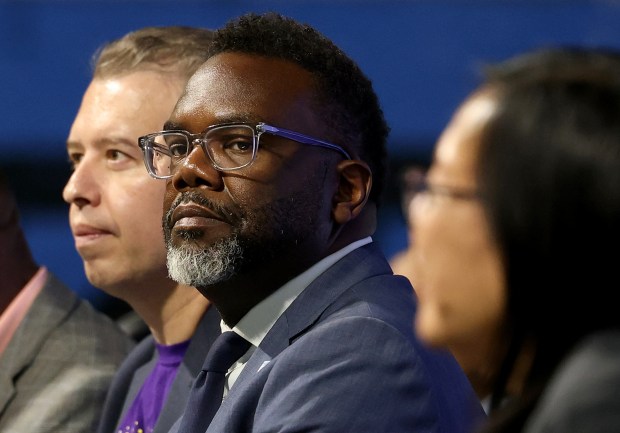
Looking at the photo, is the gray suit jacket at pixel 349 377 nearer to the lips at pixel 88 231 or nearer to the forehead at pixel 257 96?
the forehead at pixel 257 96

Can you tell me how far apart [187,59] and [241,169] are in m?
0.71

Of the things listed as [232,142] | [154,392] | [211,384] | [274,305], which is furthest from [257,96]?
[154,392]

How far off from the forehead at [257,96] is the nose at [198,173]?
60mm

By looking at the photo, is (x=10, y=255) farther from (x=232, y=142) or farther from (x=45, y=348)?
(x=232, y=142)

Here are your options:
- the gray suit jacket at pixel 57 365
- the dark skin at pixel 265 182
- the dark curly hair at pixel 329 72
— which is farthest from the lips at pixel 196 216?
the gray suit jacket at pixel 57 365

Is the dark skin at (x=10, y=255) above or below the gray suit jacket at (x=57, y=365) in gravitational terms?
above

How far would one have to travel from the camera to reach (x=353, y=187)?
2.04 meters

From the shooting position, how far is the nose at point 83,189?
2506 millimetres

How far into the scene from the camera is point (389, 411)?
66.1 inches

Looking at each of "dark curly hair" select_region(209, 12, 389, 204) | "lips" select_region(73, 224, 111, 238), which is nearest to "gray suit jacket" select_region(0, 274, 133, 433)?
"lips" select_region(73, 224, 111, 238)

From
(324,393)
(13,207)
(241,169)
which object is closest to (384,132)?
(241,169)

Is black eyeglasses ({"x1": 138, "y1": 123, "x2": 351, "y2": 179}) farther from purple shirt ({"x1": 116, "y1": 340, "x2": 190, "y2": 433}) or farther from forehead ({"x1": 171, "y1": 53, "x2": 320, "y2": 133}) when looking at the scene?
purple shirt ({"x1": 116, "y1": 340, "x2": 190, "y2": 433})

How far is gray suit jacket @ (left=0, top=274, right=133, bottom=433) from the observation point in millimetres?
2574

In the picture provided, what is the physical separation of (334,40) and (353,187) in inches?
78.7
